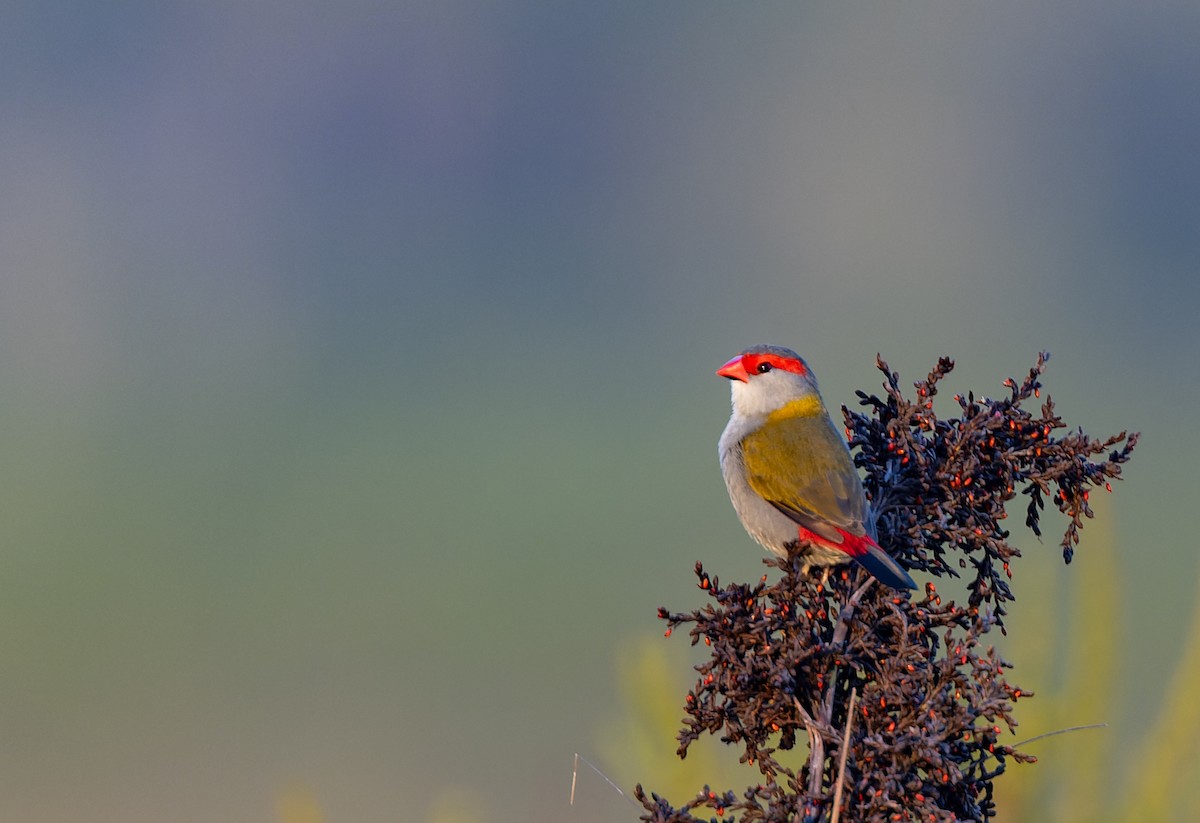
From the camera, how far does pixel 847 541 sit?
13.5ft

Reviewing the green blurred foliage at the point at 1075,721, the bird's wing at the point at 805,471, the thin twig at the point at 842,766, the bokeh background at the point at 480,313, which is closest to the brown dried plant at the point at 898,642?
the thin twig at the point at 842,766

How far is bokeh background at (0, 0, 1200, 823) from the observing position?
252 feet

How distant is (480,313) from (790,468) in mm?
142435

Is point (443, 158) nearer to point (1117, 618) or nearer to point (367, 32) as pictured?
point (367, 32)

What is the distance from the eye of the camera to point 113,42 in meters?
167

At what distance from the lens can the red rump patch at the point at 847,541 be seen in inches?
150

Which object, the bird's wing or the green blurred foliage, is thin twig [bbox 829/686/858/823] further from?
the green blurred foliage

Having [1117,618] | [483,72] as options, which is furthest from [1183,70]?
[1117,618]

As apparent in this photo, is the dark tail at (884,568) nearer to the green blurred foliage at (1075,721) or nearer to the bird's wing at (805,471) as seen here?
the bird's wing at (805,471)

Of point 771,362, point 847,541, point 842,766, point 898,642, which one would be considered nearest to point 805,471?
point 771,362

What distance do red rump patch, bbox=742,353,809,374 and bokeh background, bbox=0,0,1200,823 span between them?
1697 inches

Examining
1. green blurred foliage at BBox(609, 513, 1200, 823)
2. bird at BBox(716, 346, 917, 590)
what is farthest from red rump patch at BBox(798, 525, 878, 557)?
green blurred foliage at BBox(609, 513, 1200, 823)

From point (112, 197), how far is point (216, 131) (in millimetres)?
14371

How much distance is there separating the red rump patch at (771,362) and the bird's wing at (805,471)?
0.18m
